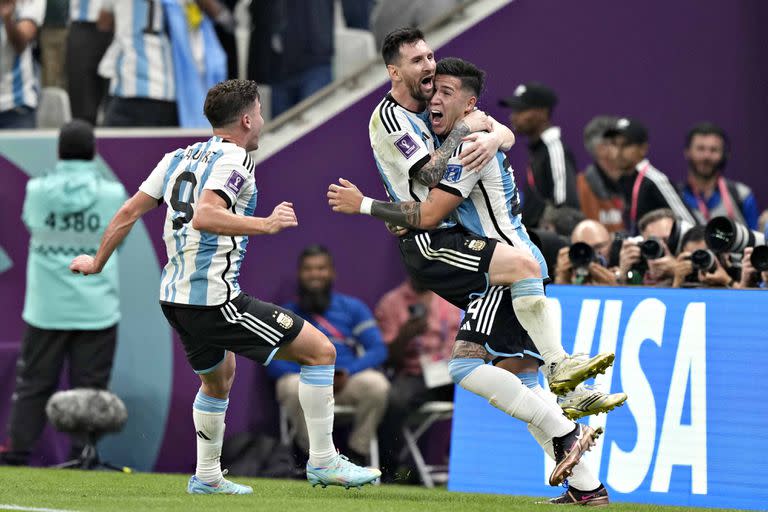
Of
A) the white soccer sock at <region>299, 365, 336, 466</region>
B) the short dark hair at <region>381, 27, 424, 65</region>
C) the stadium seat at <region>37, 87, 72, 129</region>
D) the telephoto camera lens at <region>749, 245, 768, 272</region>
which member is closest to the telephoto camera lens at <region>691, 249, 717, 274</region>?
the telephoto camera lens at <region>749, 245, 768, 272</region>

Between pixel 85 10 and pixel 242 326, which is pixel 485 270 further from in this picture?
pixel 85 10

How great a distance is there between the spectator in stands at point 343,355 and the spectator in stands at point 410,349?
17cm

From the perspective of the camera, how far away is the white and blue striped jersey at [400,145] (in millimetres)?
7500

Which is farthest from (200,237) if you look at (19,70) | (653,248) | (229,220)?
(19,70)

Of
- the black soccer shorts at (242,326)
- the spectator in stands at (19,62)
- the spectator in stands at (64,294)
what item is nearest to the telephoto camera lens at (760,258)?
the black soccer shorts at (242,326)

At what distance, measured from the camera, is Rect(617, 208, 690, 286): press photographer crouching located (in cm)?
915

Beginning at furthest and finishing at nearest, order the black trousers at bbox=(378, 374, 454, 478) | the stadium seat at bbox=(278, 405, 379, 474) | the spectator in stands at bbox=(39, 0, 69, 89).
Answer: the spectator in stands at bbox=(39, 0, 69, 89)
the black trousers at bbox=(378, 374, 454, 478)
the stadium seat at bbox=(278, 405, 379, 474)

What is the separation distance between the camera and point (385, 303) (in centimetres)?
1260

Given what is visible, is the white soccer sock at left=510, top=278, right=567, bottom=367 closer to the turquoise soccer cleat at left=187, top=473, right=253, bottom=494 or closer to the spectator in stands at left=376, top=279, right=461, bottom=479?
the turquoise soccer cleat at left=187, top=473, right=253, bottom=494

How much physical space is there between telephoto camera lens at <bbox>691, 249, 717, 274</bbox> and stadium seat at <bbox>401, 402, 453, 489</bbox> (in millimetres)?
3787

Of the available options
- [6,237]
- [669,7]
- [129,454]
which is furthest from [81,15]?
[669,7]

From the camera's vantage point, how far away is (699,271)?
8.89 m

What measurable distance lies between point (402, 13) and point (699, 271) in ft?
17.8

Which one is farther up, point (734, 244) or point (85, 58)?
point (85, 58)
